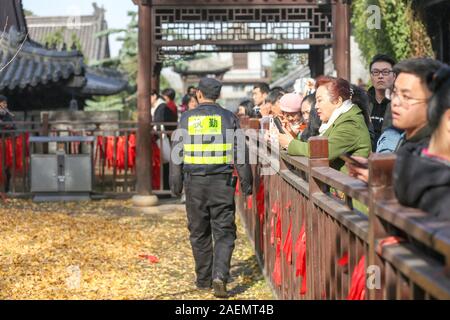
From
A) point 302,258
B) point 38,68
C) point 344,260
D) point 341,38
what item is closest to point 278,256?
point 302,258

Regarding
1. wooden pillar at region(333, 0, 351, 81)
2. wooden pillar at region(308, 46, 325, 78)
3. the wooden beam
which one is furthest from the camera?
wooden pillar at region(308, 46, 325, 78)

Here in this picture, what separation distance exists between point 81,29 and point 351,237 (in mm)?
58477

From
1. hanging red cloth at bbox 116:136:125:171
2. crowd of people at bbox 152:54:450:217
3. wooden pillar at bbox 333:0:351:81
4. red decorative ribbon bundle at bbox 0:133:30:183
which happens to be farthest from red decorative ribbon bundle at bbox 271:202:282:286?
red decorative ribbon bundle at bbox 0:133:30:183

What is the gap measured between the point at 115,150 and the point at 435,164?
1216cm

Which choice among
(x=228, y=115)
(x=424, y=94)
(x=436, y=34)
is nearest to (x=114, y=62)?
(x=436, y=34)

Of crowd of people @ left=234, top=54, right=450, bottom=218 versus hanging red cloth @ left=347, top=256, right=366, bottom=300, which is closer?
crowd of people @ left=234, top=54, right=450, bottom=218

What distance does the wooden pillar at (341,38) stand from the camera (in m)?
12.5

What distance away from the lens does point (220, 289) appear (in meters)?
6.96

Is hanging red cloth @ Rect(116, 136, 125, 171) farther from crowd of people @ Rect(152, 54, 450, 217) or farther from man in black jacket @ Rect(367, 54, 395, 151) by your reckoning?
man in black jacket @ Rect(367, 54, 395, 151)

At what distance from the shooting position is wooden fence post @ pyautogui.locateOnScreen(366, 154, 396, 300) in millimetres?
2955

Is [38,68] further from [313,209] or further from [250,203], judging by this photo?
[313,209]

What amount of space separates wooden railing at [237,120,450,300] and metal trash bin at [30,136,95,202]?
749 cm

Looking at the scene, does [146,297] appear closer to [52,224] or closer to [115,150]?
[52,224]

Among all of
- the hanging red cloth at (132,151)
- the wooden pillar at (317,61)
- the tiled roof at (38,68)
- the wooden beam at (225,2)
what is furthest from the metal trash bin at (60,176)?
the tiled roof at (38,68)
